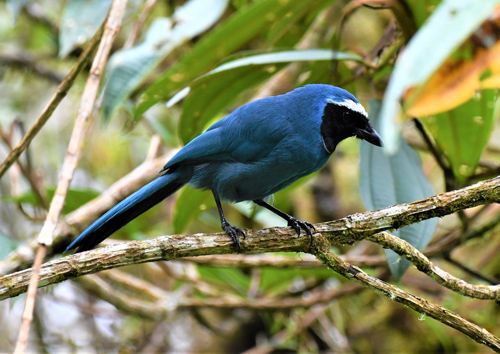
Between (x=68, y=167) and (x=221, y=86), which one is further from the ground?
(x=221, y=86)

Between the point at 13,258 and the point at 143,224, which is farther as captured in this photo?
the point at 143,224

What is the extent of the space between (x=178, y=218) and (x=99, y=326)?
2626mm

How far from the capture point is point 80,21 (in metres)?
3.17

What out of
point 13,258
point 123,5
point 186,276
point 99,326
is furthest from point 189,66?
point 99,326

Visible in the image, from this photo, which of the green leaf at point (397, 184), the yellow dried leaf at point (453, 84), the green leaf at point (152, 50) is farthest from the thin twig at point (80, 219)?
the yellow dried leaf at point (453, 84)

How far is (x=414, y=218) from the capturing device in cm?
217

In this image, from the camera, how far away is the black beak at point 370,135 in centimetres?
301

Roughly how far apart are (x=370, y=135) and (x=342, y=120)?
0.66 ft

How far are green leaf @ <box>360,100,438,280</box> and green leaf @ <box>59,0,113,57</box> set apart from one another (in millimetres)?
1701

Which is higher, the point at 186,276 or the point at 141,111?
the point at 141,111

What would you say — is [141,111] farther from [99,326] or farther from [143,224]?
[99,326]

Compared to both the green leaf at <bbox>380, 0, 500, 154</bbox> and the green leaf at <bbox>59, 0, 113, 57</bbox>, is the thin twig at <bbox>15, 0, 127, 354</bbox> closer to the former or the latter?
the green leaf at <bbox>380, 0, 500, 154</bbox>

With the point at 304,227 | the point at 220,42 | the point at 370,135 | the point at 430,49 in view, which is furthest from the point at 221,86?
the point at 430,49

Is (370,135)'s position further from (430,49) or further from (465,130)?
(430,49)
